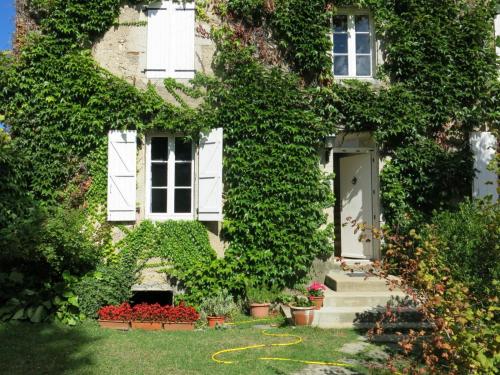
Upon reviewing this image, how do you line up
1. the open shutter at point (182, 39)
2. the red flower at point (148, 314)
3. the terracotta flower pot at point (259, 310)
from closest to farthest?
the red flower at point (148, 314) → the terracotta flower pot at point (259, 310) → the open shutter at point (182, 39)

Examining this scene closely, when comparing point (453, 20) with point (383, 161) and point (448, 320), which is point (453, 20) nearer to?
point (383, 161)

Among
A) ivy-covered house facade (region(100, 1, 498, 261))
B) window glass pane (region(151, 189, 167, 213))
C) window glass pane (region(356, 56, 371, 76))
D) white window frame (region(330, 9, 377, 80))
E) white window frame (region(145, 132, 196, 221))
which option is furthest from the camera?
window glass pane (region(356, 56, 371, 76))

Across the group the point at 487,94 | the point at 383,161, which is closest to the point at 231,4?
the point at 383,161

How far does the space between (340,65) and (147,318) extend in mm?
5616

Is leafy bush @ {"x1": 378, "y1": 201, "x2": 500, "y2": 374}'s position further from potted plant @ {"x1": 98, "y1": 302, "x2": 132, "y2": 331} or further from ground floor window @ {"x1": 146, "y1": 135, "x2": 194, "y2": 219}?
ground floor window @ {"x1": 146, "y1": 135, "x2": 194, "y2": 219}

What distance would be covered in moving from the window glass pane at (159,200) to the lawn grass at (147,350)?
2.23 m

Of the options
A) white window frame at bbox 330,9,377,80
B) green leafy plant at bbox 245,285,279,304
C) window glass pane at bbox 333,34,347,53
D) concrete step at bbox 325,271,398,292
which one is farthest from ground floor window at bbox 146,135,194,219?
window glass pane at bbox 333,34,347,53

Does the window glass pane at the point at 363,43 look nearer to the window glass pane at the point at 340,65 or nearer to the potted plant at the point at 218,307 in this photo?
the window glass pane at the point at 340,65

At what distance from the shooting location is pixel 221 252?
782 cm

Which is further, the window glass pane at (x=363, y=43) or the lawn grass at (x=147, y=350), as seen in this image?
the window glass pane at (x=363, y=43)

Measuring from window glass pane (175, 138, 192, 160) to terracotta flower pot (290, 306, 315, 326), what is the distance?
132 inches

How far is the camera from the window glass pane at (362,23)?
28.4ft

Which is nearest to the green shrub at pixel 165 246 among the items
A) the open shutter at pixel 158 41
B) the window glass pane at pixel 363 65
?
the open shutter at pixel 158 41

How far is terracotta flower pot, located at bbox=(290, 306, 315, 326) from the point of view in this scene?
6.29 metres
